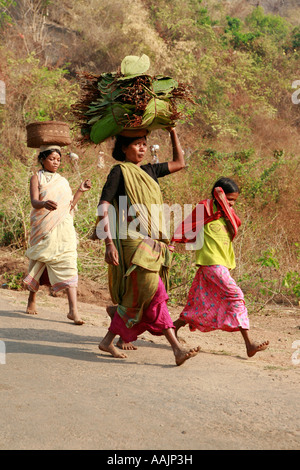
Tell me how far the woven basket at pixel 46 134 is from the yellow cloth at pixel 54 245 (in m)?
0.34

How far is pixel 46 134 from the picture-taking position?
6.28m

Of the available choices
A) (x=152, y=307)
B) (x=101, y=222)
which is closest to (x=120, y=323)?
(x=152, y=307)

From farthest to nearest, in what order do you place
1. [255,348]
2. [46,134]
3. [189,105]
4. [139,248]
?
[189,105] → [46,134] → [255,348] → [139,248]

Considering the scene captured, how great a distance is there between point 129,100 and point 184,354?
6.07ft

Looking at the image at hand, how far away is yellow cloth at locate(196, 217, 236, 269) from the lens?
516 cm

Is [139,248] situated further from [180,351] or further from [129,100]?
[129,100]

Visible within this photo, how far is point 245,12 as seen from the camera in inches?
Answer: 1464

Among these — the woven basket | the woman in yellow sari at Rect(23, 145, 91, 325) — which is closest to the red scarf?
the woman in yellow sari at Rect(23, 145, 91, 325)

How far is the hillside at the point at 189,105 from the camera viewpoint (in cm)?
937

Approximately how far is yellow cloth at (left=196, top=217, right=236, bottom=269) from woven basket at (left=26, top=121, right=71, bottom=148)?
205cm

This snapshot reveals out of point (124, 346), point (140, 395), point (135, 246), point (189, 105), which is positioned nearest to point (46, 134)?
point (135, 246)

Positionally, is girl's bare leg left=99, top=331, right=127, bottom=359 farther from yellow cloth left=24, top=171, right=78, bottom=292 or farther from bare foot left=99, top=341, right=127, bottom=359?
yellow cloth left=24, top=171, right=78, bottom=292

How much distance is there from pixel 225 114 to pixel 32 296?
17303mm
